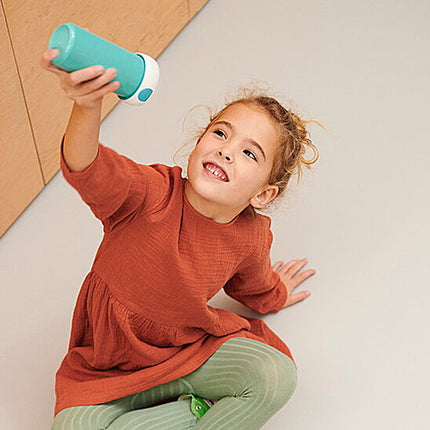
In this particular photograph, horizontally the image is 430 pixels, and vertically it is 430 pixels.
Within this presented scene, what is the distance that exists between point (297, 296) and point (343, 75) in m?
0.66

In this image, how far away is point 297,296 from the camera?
1419 mm

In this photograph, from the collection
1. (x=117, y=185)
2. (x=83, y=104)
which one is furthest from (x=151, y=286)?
(x=83, y=104)

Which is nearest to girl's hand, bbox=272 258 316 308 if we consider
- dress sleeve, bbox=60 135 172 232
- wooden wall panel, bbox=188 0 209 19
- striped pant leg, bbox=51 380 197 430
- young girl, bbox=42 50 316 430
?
young girl, bbox=42 50 316 430

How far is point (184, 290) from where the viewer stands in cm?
113

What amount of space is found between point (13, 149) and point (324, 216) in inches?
24.0

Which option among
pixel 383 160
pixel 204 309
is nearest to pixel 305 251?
pixel 383 160

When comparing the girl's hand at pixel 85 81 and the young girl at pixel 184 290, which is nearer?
the girl's hand at pixel 85 81

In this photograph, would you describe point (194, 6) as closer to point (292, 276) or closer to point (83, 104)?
point (292, 276)

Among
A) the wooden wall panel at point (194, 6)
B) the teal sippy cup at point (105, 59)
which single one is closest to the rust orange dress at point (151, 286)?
the teal sippy cup at point (105, 59)

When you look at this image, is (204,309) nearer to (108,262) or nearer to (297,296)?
(108,262)

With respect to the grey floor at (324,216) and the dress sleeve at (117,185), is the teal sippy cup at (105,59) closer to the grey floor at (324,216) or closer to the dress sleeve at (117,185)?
the dress sleeve at (117,185)

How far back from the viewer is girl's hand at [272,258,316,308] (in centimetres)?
142

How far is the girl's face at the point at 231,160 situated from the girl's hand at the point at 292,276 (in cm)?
35

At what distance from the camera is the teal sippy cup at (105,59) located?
804 millimetres
